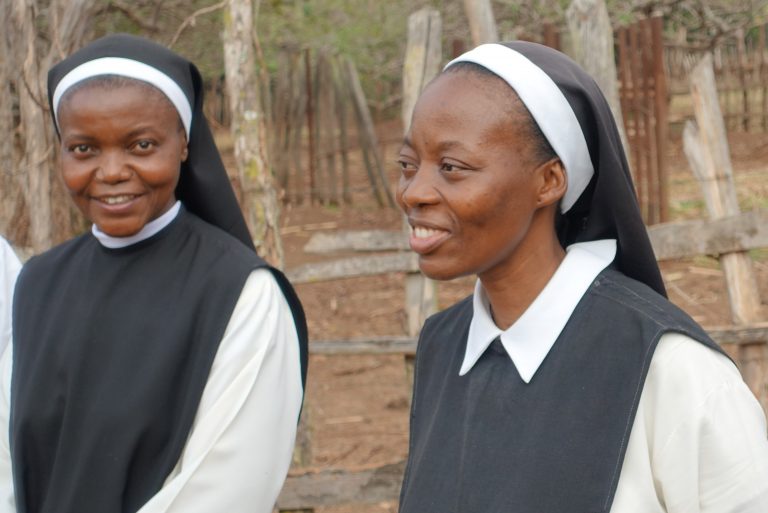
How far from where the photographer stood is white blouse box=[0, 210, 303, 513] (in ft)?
9.43

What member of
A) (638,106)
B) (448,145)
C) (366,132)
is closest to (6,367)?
(448,145)

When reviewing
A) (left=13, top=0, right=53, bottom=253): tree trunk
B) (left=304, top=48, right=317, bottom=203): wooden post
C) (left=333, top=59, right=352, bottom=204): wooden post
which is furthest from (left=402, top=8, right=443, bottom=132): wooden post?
(left=333, top=59, right=352, bottom=204): wooden post

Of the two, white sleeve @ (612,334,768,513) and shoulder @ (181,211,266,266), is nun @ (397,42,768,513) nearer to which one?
white sleeve @ (612,334,768,513)

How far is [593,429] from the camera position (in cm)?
211

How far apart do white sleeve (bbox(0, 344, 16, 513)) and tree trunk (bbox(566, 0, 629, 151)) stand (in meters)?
3.71

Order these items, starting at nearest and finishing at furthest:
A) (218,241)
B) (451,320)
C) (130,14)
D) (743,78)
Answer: (451,320), (218,241), (130,14), (743,78)

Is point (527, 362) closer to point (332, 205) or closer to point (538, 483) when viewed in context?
point (538, 483)

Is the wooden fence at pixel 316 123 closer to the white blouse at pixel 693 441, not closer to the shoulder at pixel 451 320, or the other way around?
the shoulder at pixel 451 320

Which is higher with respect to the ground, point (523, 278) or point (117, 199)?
point (117, 199)

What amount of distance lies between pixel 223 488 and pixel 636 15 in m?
11.0

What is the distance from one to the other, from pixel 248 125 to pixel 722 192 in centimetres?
240

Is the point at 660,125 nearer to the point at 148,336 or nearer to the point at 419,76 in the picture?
the point at 419,76

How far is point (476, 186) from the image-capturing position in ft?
7.20

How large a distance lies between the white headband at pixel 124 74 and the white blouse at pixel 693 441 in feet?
5.25
